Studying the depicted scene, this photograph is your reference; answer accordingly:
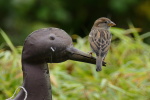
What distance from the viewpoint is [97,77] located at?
396 centimetres

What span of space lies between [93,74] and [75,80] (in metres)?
0.16

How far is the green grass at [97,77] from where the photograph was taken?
3707 mm

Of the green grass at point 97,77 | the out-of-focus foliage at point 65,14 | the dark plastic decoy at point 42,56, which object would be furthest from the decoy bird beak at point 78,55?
the out-of-focus foliage at point 65,14

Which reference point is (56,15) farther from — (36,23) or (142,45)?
(142,45)

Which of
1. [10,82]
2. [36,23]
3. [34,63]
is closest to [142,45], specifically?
[10,82]

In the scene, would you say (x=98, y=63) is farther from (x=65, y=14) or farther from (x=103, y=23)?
(x=65, y=14)

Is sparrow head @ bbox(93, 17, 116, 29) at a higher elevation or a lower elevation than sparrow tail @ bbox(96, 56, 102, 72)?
higher

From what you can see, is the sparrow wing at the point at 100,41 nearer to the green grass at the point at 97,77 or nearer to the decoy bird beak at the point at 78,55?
the decoy bird beak at the point at 78,55

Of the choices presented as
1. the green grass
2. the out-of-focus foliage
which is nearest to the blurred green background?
the green grass

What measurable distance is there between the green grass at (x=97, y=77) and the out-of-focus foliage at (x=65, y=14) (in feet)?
5.80

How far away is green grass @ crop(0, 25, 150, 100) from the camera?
12.2ft

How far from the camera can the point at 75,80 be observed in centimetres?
392

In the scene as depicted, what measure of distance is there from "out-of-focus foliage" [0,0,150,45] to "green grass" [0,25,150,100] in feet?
5.80

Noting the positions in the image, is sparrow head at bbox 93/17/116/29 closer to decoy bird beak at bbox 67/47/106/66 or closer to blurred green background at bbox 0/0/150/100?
decoy bird beak at bbox 67/47/106/66
